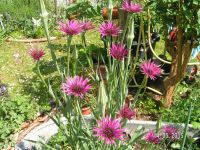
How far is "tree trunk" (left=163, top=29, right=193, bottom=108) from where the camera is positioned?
130 inches

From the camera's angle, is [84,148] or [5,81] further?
[5,81]

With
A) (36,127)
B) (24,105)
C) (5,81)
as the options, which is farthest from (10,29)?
(36,127)

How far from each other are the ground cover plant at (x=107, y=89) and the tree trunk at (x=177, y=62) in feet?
0.07

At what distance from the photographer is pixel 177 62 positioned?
11.4 ft

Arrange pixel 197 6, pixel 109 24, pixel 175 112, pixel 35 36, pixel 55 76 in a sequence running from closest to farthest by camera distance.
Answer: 1. pixel 109 24
2. pixel 197 6
3. pixel 175 112
4. pixel 55 76
5. pixel 35 36

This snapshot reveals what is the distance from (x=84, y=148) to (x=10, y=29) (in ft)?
14.4

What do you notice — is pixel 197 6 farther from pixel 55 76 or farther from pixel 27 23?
pixel 27 23

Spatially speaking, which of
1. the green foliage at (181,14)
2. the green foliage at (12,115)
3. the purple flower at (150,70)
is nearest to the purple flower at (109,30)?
the purple flower at (150,70)

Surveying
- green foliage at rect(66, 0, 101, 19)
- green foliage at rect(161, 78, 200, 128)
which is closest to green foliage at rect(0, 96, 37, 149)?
green foliage at rect(66, 0, 101, 19)

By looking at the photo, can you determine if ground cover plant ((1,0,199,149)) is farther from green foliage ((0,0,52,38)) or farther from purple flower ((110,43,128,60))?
green foliage ((0,0,52,38))

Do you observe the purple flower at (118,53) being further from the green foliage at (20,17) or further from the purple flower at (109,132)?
the green foliage at (20,17)

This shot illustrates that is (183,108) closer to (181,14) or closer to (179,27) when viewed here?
(179,27)

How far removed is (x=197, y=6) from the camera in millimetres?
2896

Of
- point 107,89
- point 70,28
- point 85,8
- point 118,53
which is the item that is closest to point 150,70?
point 118,53
